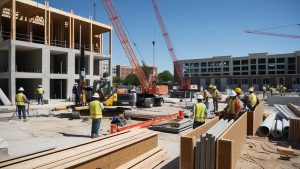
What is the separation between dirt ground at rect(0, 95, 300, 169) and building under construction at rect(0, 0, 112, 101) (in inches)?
586

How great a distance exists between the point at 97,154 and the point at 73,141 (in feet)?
15.2

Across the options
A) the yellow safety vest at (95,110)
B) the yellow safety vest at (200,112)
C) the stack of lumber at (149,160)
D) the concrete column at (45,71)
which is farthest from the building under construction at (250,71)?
the stack of lumber at (149,160)

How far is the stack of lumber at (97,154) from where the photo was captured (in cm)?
457

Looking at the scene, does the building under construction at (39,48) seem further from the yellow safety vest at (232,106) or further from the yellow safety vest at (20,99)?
the yellow safety vest at (232,106)

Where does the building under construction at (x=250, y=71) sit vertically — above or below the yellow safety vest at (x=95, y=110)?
above

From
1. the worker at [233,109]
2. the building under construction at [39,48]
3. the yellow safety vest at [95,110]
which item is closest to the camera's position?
the worker at [233,109]

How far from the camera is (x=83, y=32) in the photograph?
38750 mm

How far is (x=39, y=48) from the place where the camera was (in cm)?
2881

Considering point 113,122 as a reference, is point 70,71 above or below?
above

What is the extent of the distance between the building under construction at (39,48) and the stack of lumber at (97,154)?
2255 centimetres

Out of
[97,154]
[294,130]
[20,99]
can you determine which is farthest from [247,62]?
[97,154]

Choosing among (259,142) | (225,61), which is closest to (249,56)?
(225,61)

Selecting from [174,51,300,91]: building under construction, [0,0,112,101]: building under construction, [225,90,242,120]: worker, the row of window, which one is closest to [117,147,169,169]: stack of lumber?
[225,90,242,120]: worker

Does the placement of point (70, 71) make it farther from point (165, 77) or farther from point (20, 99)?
point (165, 77)
